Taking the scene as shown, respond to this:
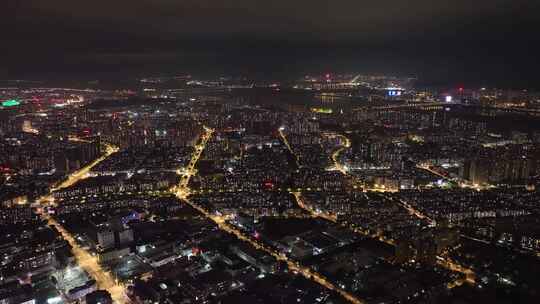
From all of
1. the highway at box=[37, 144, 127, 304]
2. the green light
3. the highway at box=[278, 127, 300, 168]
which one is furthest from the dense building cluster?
the green light

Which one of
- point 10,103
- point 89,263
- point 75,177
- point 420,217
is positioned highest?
point 10,103

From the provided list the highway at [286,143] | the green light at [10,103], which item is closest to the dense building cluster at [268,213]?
the highway at [286,143]

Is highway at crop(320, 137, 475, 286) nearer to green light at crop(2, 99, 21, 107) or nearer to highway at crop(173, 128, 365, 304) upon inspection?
highway at crop(173, 128, 365, 304)

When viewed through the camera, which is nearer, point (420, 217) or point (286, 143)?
point (420, 217)

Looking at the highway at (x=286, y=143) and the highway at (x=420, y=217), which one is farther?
the highway at (x=286, y=143)

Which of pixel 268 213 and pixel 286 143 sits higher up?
pixel 286 143

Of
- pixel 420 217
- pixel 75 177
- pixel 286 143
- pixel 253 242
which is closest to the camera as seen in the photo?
pixel 253 242

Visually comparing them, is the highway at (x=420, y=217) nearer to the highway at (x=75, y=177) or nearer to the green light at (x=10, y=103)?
the highway at (x=75, y=177)

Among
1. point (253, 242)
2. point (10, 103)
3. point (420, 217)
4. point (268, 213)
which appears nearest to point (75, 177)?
point (268, 213)

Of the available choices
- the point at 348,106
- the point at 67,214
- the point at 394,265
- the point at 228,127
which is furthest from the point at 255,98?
the point at 394,265

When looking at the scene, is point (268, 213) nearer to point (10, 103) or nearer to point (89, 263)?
point (89, 263)

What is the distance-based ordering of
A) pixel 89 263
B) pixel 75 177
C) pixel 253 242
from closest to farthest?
pixel 89 263 → pixel 253 242 → pixel 75 177

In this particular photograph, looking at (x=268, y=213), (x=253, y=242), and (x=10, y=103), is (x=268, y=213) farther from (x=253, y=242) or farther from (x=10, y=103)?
(x=10, y=103)
